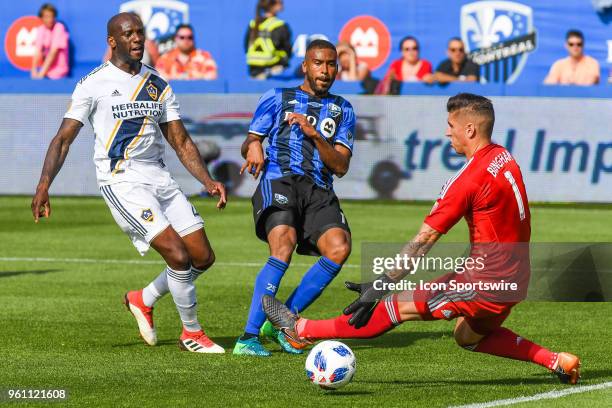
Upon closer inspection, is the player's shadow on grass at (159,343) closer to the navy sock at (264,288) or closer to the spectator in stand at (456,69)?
the navy sock at (264,288)

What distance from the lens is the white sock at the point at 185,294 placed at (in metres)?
9.35

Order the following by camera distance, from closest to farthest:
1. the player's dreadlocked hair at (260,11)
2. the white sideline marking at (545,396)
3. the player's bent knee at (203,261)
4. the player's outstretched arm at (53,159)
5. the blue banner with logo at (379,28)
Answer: the white sideline marking at (545,396), the player's outstretched arm at (53,159), the player's bent knee at (203,261), the blue banner with logo at (379,28), the player's dreadlocked hair at (260,11)

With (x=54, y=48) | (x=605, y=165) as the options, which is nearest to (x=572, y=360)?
(x=605, y=165)

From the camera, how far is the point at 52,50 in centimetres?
2688

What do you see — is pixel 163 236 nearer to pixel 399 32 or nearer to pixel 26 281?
pixel 26 281

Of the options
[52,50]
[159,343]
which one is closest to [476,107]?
[159,343]

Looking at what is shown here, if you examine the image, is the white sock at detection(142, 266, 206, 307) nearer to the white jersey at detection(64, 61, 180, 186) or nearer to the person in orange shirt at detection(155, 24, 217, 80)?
the white jersey at detection(64, 61, 180, 186)

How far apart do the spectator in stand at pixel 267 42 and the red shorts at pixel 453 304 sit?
17.8m

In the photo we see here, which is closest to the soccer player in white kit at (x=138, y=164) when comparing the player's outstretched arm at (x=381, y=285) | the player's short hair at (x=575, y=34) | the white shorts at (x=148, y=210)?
the white shorts at (x=148, y=210)

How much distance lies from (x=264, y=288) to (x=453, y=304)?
2.05 metres

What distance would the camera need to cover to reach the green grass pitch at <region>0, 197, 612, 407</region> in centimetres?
Answer: 766

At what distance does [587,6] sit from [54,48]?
10.5 metres

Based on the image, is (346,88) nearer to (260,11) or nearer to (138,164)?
(260,11)

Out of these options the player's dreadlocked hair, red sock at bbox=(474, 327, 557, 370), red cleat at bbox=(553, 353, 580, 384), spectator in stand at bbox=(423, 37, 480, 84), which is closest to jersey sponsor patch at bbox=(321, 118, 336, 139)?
red sock at bbox=(474, 327, 557, 370)
